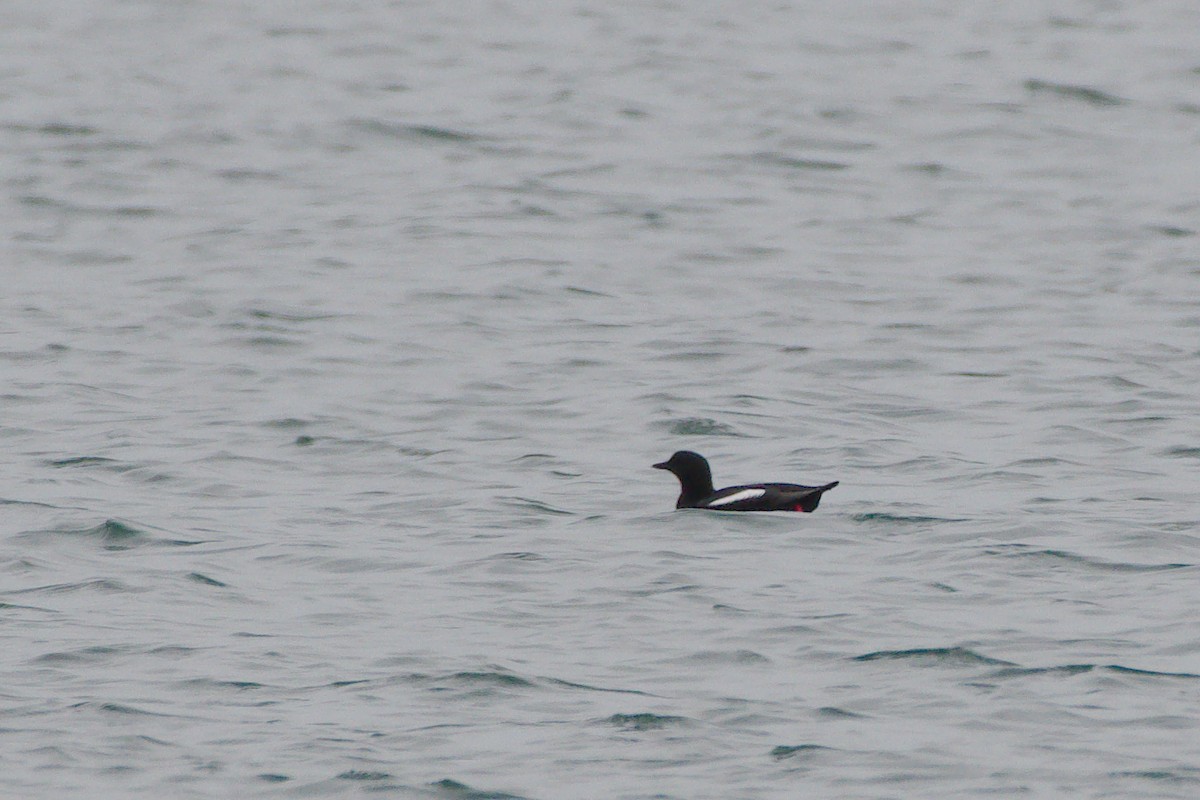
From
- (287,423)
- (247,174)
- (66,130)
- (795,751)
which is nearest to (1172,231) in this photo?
(247,174)

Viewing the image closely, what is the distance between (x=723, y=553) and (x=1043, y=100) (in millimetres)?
17094

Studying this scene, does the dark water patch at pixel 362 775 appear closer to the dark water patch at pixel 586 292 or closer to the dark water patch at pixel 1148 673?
the dark water patch at pixel 1148 673

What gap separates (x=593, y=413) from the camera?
607 inches

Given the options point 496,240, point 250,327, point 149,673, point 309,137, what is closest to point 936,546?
point 149,673

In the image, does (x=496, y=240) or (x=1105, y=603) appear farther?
(x=496, y=240)

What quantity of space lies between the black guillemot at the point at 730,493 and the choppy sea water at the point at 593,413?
12 centimetres

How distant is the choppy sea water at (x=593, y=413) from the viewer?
9.15m

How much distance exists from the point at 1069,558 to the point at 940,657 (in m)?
1.93

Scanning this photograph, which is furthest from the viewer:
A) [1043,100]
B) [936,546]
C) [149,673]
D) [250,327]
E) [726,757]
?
[1043,100]

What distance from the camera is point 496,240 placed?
21.3m

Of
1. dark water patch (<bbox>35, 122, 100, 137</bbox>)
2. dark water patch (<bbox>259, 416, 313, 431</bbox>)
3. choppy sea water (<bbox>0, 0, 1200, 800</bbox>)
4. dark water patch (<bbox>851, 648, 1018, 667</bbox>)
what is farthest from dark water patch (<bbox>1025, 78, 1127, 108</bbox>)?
dark water patch (<bbox>851, 648, 1018, 667</bbox>)

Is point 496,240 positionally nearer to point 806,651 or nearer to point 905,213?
point 905,213

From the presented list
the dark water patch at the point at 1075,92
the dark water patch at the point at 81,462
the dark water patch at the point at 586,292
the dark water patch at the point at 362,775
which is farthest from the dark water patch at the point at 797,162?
the dark water patch at the point at 362,775

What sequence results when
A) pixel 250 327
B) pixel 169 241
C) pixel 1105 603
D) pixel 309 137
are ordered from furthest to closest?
pixel 309 137 < pixel 169 241 < pixel 250 327 < pixel 1105 603
